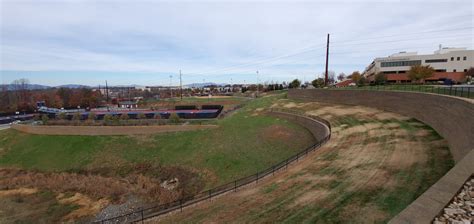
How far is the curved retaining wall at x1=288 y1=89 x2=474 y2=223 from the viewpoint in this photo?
242 inches

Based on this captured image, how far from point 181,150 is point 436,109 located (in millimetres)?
24809

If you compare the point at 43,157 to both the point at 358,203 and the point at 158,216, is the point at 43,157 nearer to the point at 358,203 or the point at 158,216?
the point at 158,216

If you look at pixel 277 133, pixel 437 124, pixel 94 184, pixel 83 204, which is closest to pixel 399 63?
pixel 277 133

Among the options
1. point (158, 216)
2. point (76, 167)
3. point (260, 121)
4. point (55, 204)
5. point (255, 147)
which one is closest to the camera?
point (158, 216)

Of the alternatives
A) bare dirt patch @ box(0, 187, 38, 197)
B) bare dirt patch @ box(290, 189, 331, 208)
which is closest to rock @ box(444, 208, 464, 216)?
bare dirt patch @ box(290, 189, 331, 208)

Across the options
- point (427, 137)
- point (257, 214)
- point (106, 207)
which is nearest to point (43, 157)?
point (106, 207)

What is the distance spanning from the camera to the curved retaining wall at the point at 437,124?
6.14 metres

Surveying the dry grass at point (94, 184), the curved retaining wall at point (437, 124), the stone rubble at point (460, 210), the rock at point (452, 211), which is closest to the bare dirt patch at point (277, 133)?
the curved retaining wall at point (437, 124)

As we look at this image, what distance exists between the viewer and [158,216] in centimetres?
1382

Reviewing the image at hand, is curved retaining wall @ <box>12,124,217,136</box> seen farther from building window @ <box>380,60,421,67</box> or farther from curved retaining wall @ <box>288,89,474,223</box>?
building window @ <box>380,60,421,67</box>

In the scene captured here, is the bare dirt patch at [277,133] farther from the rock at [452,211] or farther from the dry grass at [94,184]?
the rock at [452,211]

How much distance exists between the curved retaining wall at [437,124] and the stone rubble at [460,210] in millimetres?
136

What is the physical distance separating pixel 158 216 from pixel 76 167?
2205 cm

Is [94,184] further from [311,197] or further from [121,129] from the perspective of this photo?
[311,197]
